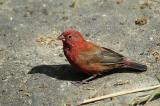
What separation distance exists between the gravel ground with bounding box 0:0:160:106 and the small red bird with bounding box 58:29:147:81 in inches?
6.8

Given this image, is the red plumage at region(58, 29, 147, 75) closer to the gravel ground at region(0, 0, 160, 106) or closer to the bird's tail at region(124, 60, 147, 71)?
the bird's tail at region(124, 60, 147, 71)

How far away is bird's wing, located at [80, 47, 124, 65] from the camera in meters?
8.10

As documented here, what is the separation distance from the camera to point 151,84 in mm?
7875

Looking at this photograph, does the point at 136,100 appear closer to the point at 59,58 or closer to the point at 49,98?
the point at 49,98

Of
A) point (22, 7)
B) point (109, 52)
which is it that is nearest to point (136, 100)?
point (109, 52)

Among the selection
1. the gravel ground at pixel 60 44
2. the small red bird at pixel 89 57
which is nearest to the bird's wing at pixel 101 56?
the small red bird at pixel 89 57

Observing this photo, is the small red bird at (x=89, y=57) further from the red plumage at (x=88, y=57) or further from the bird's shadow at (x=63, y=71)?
the bird's shadow at (x=63, y=71)

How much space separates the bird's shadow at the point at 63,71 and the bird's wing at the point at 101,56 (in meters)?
0.29

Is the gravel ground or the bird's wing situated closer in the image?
the gravel ground

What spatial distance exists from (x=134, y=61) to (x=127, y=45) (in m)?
0.72

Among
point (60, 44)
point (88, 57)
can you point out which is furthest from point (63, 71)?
point (60, 44)

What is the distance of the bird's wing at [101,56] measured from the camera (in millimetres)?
8102

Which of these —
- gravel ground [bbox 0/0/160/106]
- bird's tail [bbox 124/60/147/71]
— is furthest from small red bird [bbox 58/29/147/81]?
gravel ground [bbox 0/0/160/106]

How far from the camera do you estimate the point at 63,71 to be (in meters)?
8.66
